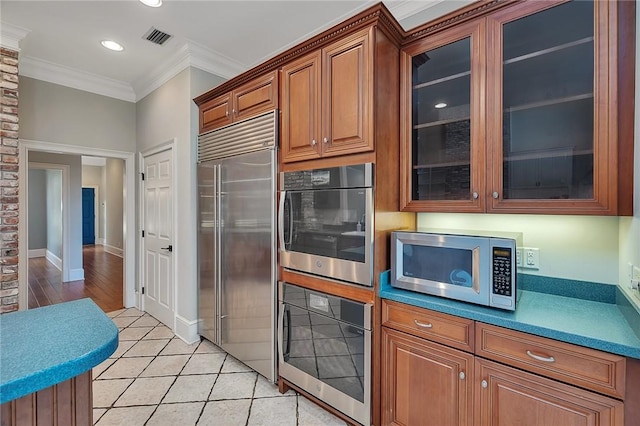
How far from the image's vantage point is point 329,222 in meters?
1.96

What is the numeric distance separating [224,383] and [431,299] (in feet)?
6.00

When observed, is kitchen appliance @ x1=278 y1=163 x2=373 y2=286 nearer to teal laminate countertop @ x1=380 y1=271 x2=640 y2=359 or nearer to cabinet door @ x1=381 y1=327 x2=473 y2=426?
teal laminate countertop @ x1=380 y1=271 x2=640 y2=359

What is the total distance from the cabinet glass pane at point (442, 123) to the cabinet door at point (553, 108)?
0.15 metres

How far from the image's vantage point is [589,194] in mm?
1394

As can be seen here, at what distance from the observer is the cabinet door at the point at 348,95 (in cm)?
173

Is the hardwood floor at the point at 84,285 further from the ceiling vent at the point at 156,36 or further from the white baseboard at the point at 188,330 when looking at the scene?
the ceiling vent at the point at 156,36

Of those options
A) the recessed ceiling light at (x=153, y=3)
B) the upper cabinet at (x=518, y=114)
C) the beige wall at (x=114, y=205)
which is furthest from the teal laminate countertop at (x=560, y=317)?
the beige wall at (x=114, y=205)

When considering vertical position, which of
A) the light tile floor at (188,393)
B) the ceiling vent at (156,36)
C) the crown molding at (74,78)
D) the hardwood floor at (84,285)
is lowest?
the light tile floor at (188,393)

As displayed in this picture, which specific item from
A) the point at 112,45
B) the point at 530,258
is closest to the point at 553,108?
the point at 530,258

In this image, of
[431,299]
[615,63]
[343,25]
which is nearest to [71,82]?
[343,25]

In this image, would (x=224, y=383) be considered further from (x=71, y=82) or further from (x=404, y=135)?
(x=71, y=82)

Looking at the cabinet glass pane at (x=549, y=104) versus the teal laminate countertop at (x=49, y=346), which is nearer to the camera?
the teal laminate countertop at (x=49, y=346)

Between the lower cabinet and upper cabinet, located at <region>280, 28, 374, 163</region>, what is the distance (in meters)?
1.07

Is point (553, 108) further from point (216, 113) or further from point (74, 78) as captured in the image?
point (74, 78)
